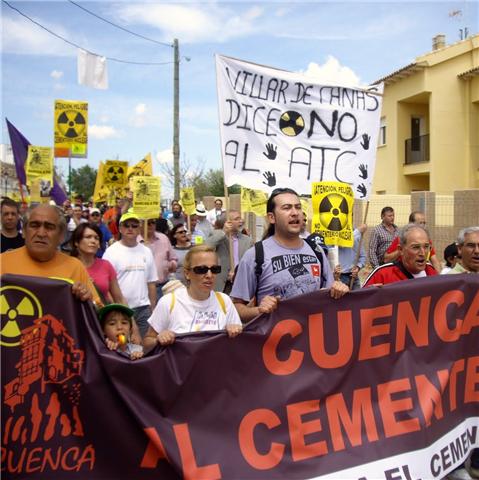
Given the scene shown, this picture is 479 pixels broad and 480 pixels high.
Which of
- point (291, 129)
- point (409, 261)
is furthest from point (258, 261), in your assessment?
point (291, 129)

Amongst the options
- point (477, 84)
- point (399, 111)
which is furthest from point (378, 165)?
point (477, 84)

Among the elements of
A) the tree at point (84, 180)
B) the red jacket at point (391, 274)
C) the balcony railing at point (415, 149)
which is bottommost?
the red jacket at point (391, 274)

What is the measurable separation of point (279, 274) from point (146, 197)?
4575 millimetres

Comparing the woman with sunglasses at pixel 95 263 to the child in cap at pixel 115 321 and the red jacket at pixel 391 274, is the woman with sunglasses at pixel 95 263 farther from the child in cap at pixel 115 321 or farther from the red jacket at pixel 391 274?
the red jacket at pixel 391 274

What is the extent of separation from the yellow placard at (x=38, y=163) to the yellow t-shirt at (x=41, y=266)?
28.3 ft

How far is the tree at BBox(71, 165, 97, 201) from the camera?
71450 millimetres

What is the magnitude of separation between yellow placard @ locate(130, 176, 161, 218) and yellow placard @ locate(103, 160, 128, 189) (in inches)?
242

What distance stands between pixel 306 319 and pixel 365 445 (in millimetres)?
832

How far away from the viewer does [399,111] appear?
82.6 ft

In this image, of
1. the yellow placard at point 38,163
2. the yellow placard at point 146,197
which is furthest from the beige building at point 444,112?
the yellow placard at point 146,197

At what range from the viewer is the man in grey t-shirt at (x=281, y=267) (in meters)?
3.59

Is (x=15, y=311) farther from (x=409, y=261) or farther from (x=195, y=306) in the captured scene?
(x=409, y=261)

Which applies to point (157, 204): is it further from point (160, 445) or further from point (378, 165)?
point (378, 165)

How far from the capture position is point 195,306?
349 cm
